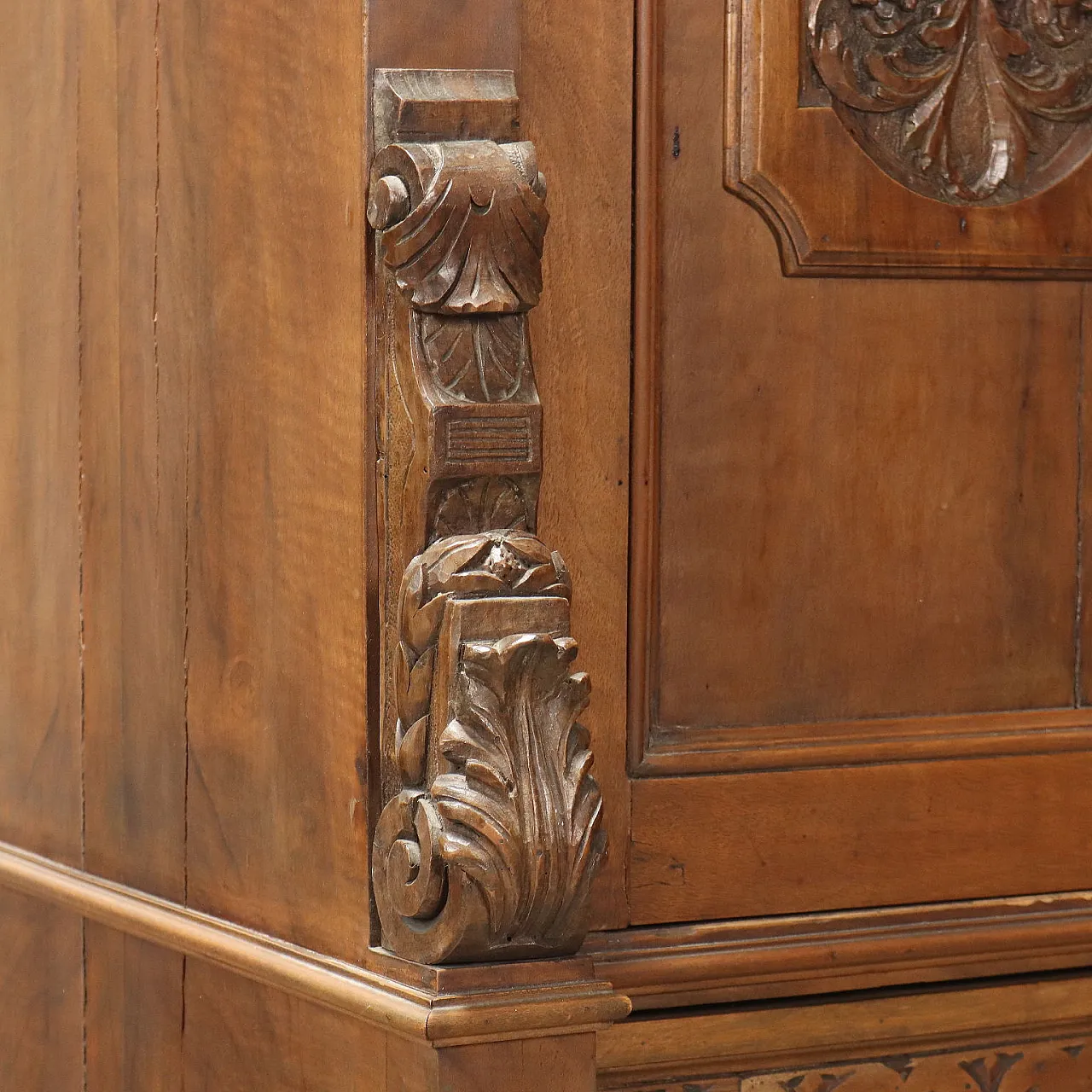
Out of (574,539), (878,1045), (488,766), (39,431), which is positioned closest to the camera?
(488,766)

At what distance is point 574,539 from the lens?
118cm

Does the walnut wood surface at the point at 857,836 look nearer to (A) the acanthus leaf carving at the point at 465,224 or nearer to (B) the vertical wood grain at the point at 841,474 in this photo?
(B) the vertical wood grain at the point at 841,474

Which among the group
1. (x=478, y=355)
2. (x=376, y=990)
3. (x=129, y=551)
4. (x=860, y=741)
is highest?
(x=478, y=355)

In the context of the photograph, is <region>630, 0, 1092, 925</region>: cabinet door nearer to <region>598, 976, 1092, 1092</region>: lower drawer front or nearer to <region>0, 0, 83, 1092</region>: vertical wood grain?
<region>598, 976, 1092, 1092</region>: lower drawer front

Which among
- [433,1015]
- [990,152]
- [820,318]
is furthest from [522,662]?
[990,152]

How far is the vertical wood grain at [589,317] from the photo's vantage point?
1157 millimetres

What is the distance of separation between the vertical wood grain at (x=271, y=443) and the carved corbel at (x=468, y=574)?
30 millimetres

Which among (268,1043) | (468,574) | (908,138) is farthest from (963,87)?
(268,1043)

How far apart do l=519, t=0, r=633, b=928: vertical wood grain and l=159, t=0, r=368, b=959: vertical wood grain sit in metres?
0.12

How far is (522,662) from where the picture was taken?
3.58 feet

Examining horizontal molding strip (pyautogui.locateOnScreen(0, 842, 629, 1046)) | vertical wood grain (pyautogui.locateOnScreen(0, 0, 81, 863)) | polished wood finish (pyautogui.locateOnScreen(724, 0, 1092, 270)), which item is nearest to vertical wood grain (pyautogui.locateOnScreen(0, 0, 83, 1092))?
vertical wood grain (pyautogui.locateOnScreen(0, 0, 81, 863))

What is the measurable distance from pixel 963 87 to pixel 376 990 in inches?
25.5

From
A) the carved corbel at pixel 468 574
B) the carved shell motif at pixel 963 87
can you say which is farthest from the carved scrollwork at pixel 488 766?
the carved shell motif at pixel 963 87

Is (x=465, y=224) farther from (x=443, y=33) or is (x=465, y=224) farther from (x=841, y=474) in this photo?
(x=841, y=474)
